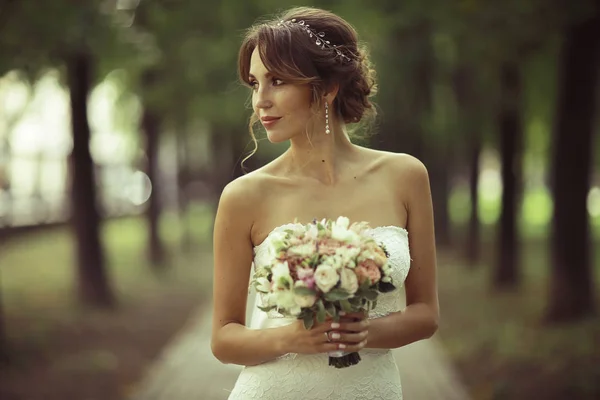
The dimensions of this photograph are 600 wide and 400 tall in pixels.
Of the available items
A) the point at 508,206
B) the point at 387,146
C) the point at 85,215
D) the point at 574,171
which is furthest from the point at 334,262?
the point at 387,146

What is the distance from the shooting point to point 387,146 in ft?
65.0

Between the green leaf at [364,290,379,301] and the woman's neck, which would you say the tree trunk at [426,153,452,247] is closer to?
the woman's neck

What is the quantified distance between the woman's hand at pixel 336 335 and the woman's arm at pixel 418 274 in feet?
0.98

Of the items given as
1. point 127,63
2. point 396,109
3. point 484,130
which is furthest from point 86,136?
point 484,130

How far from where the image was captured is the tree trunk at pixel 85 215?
46.0 ft

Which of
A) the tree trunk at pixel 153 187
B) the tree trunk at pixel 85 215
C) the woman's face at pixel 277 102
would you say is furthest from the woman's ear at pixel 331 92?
the tree trunk at pixel 153 187

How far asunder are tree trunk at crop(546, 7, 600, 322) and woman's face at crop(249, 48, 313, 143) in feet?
27.2

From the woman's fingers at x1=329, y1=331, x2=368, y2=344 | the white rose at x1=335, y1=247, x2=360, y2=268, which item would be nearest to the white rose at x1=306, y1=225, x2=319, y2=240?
the white rose at x1=335, y1=247, x2=360, y2=268

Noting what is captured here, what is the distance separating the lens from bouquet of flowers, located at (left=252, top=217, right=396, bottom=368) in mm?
2838

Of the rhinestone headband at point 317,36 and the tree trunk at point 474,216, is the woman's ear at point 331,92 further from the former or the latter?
the tree trunk at point 474,216

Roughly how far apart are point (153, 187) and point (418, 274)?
58.7 ft

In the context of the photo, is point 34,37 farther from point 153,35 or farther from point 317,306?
point 317,306

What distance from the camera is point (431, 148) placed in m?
23.5

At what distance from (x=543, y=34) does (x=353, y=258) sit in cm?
868
